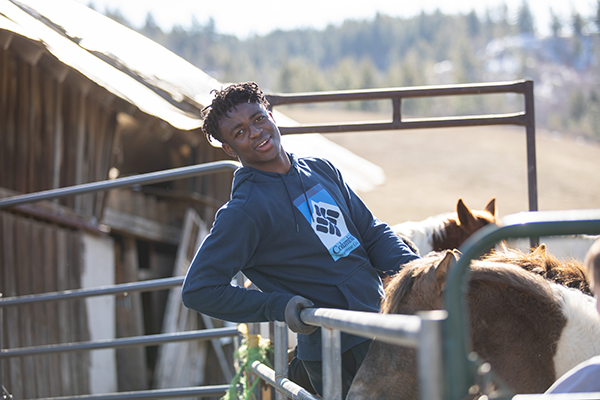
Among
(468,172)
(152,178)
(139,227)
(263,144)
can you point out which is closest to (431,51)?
(468,172)

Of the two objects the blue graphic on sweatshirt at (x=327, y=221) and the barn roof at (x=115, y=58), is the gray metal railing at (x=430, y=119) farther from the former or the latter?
the blue graphic on sweatshirt at (x=327, y=221)

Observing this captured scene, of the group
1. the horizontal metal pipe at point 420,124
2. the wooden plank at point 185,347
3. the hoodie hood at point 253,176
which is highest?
the horizontal metal pipe at point 420,124

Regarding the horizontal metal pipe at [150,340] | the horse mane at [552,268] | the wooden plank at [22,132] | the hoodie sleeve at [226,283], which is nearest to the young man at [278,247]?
the hoodie sleeve at [226,283]

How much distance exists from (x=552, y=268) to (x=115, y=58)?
3112 mm

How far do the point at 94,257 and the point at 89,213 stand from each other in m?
0.53

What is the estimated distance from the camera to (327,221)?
6.16 feet

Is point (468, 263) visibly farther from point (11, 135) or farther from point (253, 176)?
point (11, 135)

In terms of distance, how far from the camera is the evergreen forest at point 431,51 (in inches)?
3561

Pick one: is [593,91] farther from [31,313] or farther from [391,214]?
[31,313]

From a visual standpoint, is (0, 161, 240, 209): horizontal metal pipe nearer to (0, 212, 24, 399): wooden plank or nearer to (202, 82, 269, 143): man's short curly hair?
(202, 82, 269, 143): man's short curly hair

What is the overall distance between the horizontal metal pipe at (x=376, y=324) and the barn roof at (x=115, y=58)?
4.75 feet

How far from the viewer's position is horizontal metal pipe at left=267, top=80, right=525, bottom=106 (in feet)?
9.66

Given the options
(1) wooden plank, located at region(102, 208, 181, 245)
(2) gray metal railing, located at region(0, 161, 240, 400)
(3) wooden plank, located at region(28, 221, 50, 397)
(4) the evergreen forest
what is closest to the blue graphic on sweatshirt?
(2) gray metal railing, located at region(0, 161, 240, 400)

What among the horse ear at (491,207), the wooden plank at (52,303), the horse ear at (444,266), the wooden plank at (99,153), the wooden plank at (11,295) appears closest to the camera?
the horse ear at (444,266)
